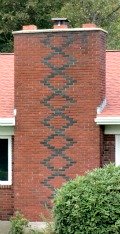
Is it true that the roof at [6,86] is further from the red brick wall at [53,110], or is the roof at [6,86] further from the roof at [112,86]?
the roof at [112,86]

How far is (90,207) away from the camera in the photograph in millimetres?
14750

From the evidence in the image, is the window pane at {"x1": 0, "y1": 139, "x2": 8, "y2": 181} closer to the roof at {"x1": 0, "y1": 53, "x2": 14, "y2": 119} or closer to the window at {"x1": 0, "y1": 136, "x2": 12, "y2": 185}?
the window at {"x1": 0, "y1": 136, "x2": 12, "y2": 185}

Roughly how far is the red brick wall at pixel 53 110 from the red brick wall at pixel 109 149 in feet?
1.36

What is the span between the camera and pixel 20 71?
19047 millimetres

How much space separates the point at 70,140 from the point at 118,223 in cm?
432

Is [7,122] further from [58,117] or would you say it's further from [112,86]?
[112,86]

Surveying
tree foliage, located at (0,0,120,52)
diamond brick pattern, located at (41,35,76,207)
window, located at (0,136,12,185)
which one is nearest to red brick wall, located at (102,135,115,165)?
diamond brick pattern, located at (41,35,76,207)

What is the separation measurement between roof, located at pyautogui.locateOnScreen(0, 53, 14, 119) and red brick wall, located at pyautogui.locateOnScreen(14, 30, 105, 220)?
66 cm

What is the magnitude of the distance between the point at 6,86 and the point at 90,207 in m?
7.23

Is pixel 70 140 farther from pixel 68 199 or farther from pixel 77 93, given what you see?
pixel 68 199

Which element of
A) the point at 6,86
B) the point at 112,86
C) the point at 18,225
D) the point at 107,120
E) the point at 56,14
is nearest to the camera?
Result: the point at 18,225

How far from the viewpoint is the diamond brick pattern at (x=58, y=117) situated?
61.4 feet

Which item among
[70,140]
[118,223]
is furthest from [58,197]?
[70,140]

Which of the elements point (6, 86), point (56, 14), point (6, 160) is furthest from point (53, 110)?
point (56, 14)
